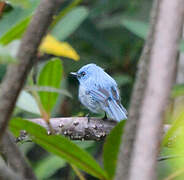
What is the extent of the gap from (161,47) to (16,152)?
0.91ft

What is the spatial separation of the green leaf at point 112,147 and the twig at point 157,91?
0.67m

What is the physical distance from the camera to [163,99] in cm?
59

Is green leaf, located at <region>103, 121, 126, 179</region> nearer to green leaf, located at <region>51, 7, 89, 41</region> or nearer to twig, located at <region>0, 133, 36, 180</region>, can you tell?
twig, located at <region>0, 133, 36, 180</region>

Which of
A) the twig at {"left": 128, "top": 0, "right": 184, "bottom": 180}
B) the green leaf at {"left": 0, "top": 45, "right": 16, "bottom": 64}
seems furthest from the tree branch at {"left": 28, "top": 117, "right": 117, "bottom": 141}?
Answer: the twig at {"left": 128, "top": 0, "right": 184, "bottom": 180}

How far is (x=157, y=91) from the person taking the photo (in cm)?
59

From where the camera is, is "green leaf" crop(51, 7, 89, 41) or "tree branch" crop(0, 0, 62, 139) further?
"green leaf" crop(51, 7, 89, 41)

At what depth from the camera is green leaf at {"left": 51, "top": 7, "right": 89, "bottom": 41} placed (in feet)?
12.3

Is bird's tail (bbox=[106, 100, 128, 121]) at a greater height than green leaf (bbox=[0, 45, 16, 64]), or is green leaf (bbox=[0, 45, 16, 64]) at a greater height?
green leaf (bbox=[0, 45, 16, 64])

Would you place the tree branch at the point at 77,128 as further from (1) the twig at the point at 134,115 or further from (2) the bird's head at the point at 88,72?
(2) the bird's head at the point at 88,72

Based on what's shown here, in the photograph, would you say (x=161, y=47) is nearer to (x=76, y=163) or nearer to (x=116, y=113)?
(x=76, y=163)

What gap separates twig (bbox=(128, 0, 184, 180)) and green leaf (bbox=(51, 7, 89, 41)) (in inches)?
124

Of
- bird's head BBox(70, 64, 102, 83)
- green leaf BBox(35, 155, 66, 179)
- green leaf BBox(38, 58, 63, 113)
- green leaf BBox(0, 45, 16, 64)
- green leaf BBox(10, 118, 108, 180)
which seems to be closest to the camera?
green leaf BBox(0, 45, 16, 64)

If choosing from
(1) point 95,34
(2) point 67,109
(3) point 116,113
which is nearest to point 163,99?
(3) point 116,113

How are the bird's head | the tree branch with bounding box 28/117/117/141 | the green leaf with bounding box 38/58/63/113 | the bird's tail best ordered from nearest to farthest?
1. the green leaf with bounding box 38/58/63/113
2. the tree branch with bounding box 28/117/117/141
3. the bird's tail
4. the bird's head
